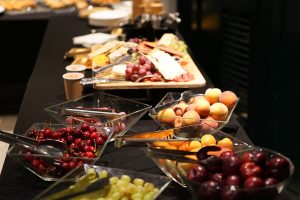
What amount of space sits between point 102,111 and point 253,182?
2.74ft

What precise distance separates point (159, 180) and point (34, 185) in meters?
0.40

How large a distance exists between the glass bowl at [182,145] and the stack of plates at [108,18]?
203 cm

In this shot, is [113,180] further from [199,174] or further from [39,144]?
[39,144]

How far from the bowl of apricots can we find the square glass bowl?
0.23 metres

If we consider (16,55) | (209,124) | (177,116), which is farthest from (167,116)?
(16,55)

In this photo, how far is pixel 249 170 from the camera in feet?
A: 4.28

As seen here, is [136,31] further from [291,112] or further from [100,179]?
[100,179]

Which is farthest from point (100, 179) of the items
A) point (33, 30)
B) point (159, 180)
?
point (33, 30)

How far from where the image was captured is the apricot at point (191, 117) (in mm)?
1798

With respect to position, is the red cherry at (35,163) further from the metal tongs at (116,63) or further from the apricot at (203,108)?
the metal tongs at (116,63)

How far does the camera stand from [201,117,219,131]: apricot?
1737 millimetres

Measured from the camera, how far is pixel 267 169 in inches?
53.2

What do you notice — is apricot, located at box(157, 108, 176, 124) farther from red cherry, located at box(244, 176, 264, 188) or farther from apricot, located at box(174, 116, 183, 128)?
red cherry, located at box(244, 176, 264, 188)

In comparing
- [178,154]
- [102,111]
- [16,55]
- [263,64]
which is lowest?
[16,55]
